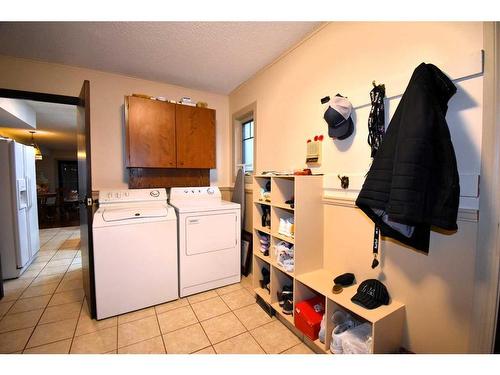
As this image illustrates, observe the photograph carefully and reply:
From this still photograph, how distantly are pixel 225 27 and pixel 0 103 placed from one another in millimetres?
3246

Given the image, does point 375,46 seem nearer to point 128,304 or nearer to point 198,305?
point 198,305

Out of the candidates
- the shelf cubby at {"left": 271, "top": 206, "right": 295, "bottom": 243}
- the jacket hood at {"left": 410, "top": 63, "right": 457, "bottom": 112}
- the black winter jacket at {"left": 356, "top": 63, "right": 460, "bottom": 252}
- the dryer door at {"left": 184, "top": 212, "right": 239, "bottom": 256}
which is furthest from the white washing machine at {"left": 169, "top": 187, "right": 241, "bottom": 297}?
the jacket hood at {"left": 410, "top": 63, "right": 457, "bottom": 112}

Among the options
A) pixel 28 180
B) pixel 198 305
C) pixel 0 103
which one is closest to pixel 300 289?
pixel 198 305

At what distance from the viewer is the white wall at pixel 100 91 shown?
7.27ft

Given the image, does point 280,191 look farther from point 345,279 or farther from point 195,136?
point 195,136

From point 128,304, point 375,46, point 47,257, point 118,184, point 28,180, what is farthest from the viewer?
point 47,257

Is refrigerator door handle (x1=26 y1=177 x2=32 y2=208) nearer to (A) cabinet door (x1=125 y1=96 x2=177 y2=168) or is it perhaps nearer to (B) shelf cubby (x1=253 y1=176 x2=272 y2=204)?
(A) cabinet door (x1=125 y1=96 x2=177 y2=168)

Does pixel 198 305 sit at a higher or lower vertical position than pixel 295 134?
lower

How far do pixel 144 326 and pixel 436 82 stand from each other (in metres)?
2.58

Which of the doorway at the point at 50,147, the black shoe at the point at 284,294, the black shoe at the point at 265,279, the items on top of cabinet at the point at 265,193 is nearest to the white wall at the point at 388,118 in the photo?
the items on top of cabinet at the point at 265,193

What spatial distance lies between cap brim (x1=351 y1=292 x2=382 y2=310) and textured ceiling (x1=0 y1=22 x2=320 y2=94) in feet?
6.83

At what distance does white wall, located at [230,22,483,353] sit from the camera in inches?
42.6

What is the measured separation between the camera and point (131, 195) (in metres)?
2.38

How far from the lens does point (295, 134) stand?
2098 mm
